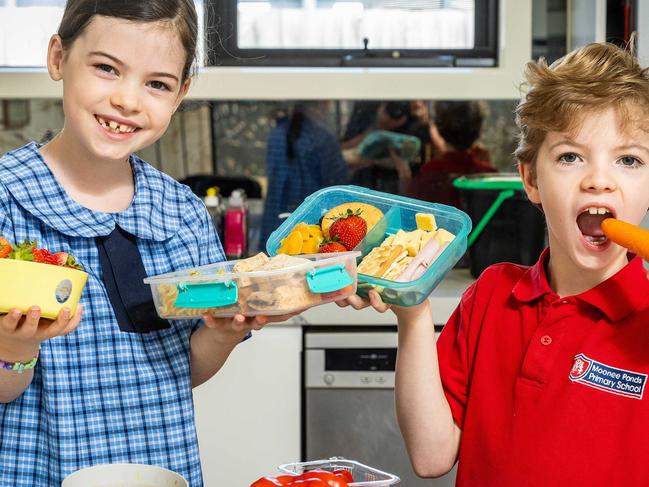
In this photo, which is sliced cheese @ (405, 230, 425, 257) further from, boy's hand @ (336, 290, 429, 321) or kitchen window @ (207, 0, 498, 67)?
kitchen window @ (207, 0, 498, 67)

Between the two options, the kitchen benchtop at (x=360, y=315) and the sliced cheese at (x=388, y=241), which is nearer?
the sliced cheese at (x=388, y=241)

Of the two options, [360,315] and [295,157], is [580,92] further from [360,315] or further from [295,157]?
[295,157]

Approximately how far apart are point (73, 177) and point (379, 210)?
43 cm

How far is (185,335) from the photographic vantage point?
Result: 135 cm

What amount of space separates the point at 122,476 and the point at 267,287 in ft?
0.87

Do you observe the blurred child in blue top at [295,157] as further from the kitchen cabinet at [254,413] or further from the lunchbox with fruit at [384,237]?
the lunchbox with fruit at [384,237]

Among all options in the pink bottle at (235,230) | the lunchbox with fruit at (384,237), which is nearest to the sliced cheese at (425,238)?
the lunchbox with fruit at (384,237)

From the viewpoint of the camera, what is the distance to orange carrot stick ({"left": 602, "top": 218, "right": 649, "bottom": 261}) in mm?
1034

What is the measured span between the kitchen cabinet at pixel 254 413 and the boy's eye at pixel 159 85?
1.20 metres

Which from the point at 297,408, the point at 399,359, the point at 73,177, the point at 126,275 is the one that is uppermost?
the point at 73,177

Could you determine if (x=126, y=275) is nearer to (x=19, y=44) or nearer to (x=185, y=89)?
(x=185, y=89)

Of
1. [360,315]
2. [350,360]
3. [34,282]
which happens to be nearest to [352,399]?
[350,360]

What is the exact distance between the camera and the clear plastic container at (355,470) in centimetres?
91

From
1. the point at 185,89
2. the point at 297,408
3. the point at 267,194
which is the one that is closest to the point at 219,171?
the point at 267,194
